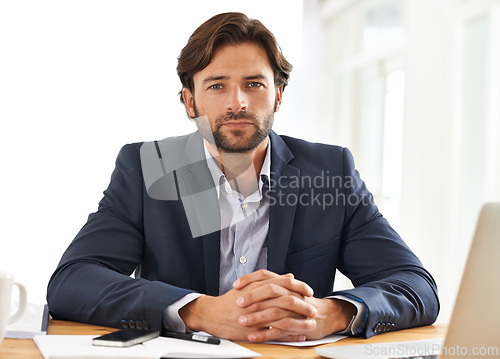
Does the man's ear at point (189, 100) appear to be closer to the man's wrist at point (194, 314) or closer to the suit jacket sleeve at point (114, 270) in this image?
the suit jacket sleeve at point (114, 270)

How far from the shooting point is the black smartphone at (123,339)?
3.19 ft

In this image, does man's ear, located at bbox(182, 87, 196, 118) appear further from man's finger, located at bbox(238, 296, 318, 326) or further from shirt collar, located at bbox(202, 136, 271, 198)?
man's finger, located at bbox(238, 296, 318, 326)

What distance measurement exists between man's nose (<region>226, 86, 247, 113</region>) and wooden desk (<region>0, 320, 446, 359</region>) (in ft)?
2.74

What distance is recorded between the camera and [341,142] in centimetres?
554

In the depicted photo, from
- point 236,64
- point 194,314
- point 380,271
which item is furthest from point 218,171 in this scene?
point 194,314

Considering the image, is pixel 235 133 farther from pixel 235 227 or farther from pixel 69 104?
pixel 69 104

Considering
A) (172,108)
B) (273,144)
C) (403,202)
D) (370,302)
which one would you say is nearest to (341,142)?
(403,202)

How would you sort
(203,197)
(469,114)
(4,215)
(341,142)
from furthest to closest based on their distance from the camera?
(341,142)
(4,215)
(469,114)
(203,197)

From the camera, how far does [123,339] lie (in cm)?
98

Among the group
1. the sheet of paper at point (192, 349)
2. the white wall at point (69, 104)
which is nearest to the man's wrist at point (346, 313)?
the sheet of paper at point (192, 349)

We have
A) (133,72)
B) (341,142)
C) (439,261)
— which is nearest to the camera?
(439,261)

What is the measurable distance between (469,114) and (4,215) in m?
3.33

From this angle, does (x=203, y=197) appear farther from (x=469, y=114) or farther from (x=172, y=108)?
(x=172, y=108)

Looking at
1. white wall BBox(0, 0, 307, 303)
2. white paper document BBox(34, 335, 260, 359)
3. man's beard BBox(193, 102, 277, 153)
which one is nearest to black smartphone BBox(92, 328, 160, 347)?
white paper document BBox(34, 335, 260, 359)
